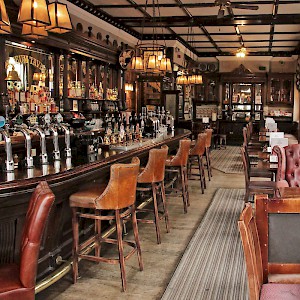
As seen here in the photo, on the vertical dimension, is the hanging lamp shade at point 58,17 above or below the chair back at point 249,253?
above

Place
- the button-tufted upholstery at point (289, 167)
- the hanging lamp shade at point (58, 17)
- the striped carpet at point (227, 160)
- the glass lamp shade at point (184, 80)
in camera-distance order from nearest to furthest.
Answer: the button-tufted upholstery at point (289, 167)
the hanging lamp shade at point (58, 17)
the striped carpet at point (227, 160)
the glass lamp shade at point (184, 80)

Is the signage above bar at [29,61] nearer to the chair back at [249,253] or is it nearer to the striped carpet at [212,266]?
the striped carpet at [212,266]

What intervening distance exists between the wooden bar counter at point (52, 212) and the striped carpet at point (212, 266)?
3.16 ft

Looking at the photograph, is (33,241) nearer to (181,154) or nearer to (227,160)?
(181,154)

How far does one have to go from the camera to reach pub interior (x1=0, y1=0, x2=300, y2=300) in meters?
2.53

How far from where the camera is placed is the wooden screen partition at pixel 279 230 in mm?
2297

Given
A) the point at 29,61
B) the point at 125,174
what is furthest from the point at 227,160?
the point at 125,174

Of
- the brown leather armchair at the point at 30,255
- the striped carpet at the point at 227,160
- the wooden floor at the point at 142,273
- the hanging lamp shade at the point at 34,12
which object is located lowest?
the striped carpet at the point at 227,160

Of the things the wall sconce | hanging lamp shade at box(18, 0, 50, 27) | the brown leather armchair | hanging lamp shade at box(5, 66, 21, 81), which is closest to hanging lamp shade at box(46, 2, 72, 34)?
hanging lamp shade at box(18, 0, 50, 27)

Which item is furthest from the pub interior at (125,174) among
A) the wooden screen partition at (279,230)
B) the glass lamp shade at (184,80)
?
the glass lamp shade at (184,80)

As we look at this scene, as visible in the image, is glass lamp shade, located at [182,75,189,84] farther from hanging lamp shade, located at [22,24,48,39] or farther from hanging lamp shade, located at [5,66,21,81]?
hanging lamp shade, located at [22,24,48,39]

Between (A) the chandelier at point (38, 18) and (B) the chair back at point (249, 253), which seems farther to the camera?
(A) the chandelier at point (38, 18)

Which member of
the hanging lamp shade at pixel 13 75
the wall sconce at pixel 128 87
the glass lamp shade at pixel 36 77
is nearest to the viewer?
the hanging lamp shade at pixel 13 75

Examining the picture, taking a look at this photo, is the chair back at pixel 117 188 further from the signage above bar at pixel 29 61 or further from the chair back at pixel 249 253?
the signage above bar at pixel 29 61
